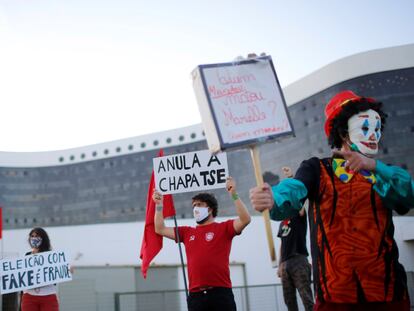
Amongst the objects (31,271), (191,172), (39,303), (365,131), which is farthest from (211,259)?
(31,271)

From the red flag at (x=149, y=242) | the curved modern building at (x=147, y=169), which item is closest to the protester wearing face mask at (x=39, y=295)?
the red flag at (x=149, y=242)

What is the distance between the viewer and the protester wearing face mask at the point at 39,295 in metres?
6.73

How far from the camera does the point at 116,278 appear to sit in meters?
17.4

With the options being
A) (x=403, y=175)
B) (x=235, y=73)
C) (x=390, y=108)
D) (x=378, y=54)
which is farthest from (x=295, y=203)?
(x=378, y=54)

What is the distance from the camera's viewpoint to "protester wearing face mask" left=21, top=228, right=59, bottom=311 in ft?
22.1

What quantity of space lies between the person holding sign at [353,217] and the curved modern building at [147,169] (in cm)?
663

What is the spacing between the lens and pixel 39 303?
22.3ft

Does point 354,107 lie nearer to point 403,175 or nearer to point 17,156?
point 403,175

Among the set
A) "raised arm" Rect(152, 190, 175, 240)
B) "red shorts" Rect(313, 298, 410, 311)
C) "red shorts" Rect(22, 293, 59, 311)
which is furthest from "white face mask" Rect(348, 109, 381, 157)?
"red shorts" Rect(22, 293, 59, 311)

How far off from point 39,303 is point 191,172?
97.5 inches

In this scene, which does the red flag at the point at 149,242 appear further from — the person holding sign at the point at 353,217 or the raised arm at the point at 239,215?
the person holding sign at the point at 353,217

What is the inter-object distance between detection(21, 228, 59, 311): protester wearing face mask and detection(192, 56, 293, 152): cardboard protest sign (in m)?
4.54

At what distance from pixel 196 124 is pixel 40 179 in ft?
85.7

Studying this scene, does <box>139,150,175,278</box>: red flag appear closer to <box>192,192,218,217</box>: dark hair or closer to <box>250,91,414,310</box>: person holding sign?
<box>192,192,218,217</box>: dark hair
